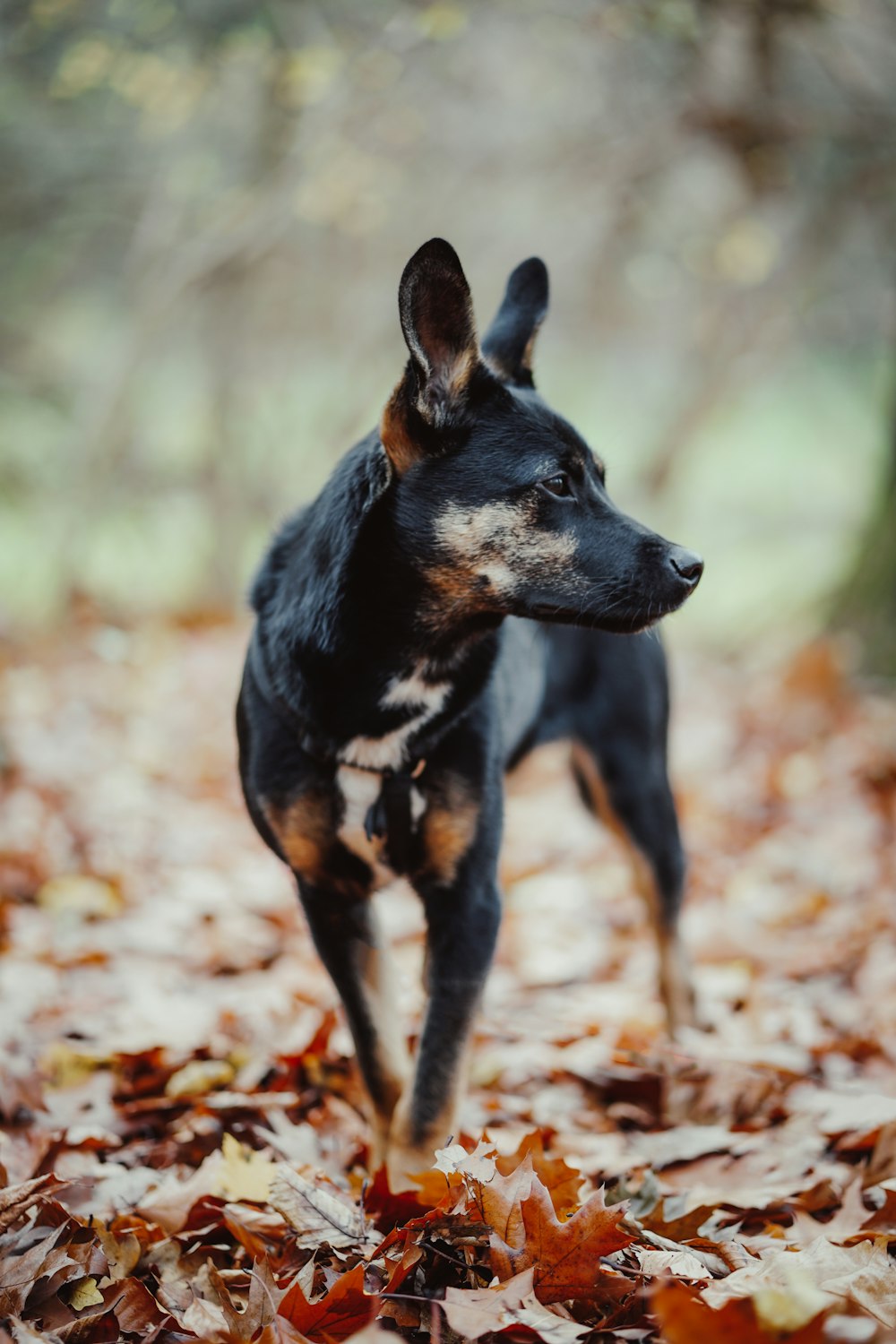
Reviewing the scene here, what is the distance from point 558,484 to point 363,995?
5.01ft

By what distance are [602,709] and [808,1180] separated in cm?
184

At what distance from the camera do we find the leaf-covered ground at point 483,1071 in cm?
207

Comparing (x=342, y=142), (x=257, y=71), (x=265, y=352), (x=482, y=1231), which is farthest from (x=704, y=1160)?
(x=265, y=352)

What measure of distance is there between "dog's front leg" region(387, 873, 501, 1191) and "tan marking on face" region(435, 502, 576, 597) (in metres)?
0.83

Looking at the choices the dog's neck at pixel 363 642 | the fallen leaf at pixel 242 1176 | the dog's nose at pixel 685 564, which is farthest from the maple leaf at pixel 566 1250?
the dog's nose at pixel 685 564

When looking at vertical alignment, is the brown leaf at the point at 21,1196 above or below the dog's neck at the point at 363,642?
below

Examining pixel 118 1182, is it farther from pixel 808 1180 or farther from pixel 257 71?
pixel 257 71

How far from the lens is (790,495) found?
12516 millimetres

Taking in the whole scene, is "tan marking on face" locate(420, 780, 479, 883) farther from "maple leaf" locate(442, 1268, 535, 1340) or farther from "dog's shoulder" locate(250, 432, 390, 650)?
"maple leaf" locate(442, 1268, 535, 1340)

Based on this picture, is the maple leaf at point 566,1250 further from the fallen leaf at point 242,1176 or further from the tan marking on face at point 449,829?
the tan marking on face at point 449,829

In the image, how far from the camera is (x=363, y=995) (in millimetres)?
3080

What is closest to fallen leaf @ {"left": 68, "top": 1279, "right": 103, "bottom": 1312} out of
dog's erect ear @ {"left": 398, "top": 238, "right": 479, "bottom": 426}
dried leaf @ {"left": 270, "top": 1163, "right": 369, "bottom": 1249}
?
dried leaf @ {"left": 270, "top": 1163, "right": 369, "bottom": 1249}

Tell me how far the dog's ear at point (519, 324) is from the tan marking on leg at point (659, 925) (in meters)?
1.53

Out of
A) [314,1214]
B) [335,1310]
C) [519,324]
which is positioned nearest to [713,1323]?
[335,1310]
